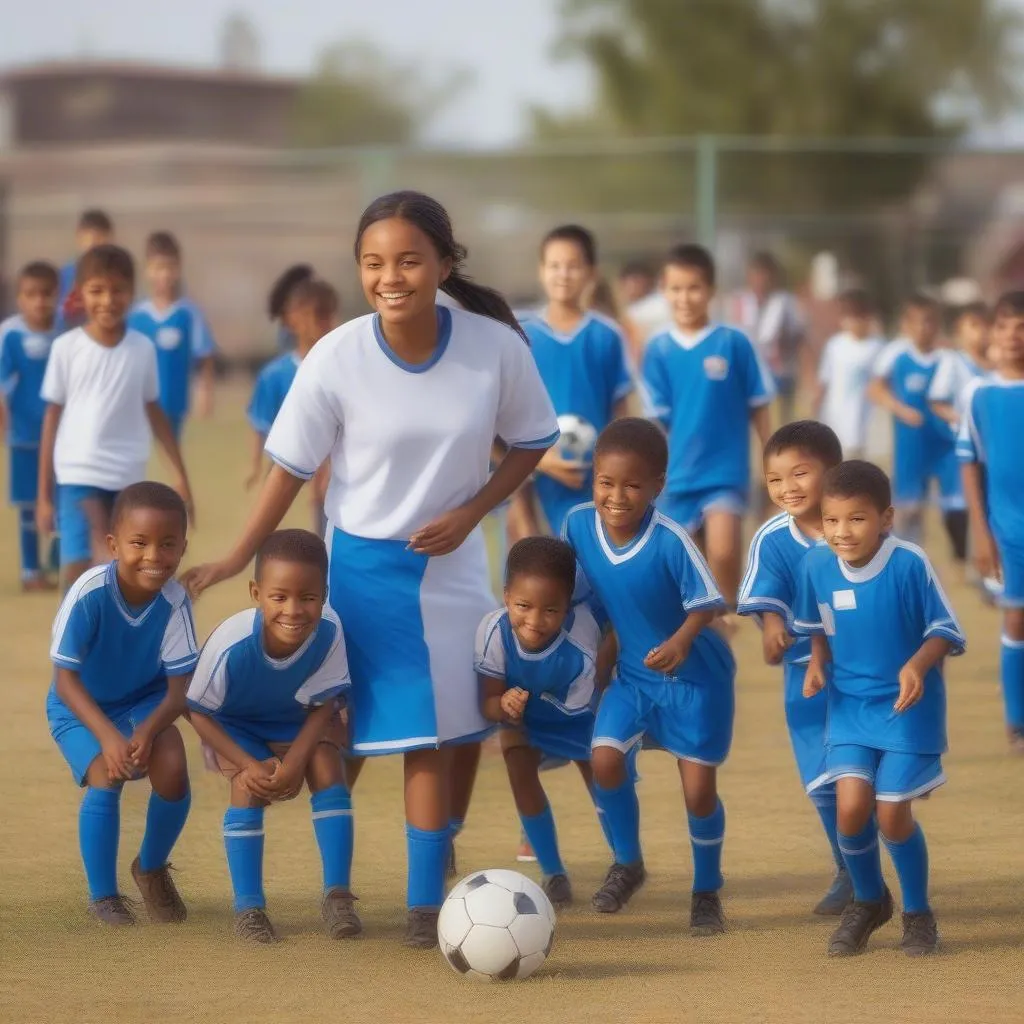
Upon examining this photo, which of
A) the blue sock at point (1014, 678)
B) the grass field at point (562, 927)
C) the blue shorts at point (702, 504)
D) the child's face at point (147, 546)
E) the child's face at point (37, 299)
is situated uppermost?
the child's face at point (37, 299)

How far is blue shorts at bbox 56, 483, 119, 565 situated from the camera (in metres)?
7.67

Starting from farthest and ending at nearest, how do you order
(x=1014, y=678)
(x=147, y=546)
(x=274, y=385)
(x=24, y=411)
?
(x=24, y=411) → (x=274, y=385) → (x=1014, y=678) → (x=147, y=546)

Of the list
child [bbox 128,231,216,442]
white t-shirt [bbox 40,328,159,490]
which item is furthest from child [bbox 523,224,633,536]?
child [bbox 128,231,216,442]

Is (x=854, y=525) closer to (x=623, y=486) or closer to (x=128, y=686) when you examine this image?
(x=623, y=486)

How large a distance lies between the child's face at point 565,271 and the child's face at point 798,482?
7.36 ft

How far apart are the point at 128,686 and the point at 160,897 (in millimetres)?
523

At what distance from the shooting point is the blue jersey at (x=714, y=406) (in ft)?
24.2

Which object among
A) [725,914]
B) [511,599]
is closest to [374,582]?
[511,599]

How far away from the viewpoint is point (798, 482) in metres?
4.87

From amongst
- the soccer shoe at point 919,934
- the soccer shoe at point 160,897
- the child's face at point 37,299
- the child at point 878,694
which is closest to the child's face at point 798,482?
the child at point 878,694

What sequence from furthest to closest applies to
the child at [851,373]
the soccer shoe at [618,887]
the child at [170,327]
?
the child at [851,373], the child at [170,327], the soccer shoe at [618,887]

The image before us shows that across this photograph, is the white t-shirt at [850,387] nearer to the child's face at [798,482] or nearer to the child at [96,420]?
the child at [96,420]

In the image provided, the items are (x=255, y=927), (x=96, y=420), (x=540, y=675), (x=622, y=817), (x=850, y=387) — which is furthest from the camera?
(x=850, y=387)

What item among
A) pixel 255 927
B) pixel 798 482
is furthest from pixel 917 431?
pixel 255 927
